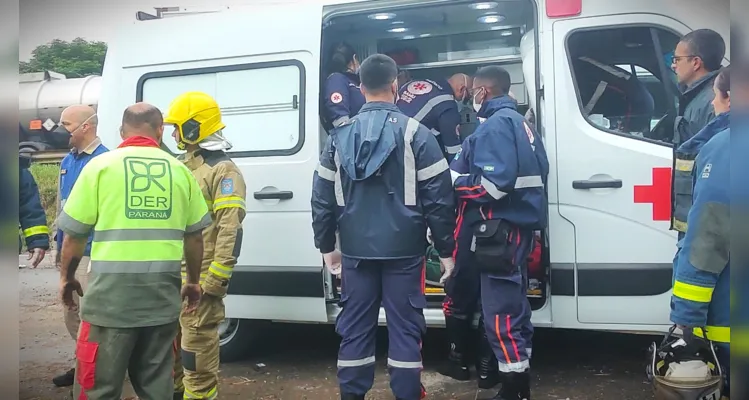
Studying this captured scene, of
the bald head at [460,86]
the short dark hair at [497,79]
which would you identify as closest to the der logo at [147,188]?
the short dark hair at [497,79]

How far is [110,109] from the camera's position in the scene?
4266 millimetres

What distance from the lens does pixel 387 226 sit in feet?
9.88

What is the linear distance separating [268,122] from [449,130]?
1372 mm

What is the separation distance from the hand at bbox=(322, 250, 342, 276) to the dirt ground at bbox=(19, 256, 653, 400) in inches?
35.8

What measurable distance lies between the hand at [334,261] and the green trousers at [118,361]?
0.85 metres

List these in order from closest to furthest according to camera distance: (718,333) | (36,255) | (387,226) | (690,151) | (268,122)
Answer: (718,333) → (690,151) → (387,226) → (36,255) → (268,122)

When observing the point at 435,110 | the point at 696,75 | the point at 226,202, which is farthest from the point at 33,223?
the point at 696,75

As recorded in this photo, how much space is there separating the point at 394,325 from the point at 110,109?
2.53m

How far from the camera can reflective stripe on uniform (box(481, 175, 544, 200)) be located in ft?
10.5

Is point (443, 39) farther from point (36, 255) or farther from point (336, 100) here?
point (36, 255)

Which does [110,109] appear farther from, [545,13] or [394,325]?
[545,13]

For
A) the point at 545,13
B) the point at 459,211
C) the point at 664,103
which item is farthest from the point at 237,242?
the point at 664,103

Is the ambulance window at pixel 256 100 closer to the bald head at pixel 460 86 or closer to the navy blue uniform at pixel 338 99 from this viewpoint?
the navy blue uniform at pixel 338 99

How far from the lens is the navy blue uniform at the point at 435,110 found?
4.61m
